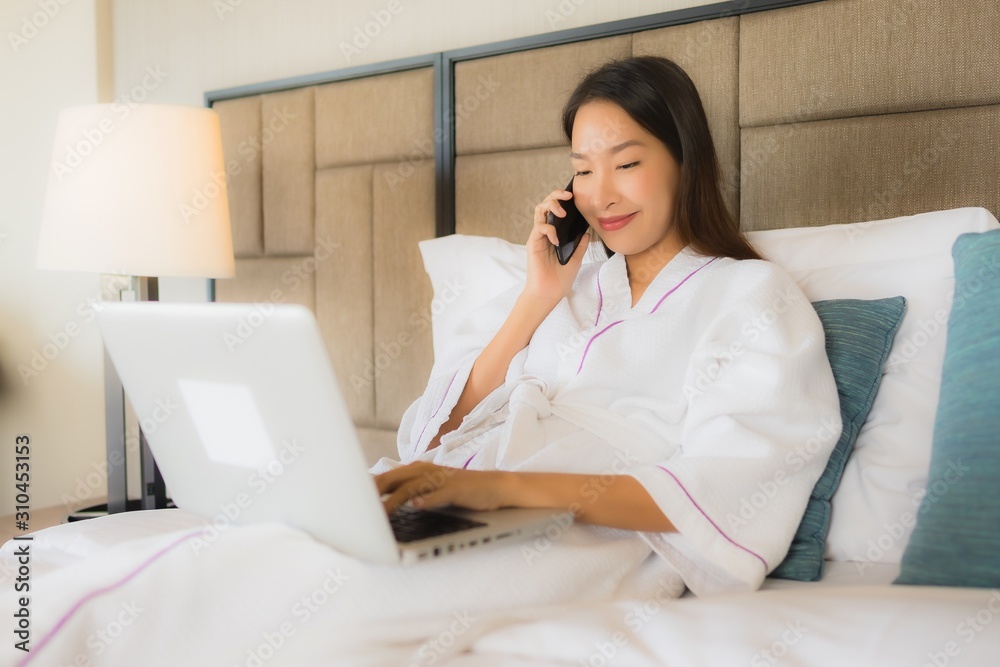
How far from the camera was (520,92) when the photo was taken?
2.11 m

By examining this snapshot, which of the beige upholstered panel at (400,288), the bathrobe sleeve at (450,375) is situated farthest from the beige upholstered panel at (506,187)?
the bathrobe sleeve at (450,375)

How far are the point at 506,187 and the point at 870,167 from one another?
32.7 inches

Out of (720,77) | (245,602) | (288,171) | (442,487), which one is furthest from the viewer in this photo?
(288,171)

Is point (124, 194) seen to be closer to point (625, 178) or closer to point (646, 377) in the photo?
point (625, 178)

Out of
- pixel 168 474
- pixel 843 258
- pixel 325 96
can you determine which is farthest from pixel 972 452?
pixel 325 96

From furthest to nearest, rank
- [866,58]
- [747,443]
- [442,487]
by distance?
1. [866,58]
2. [747,443]
3. [442,487]

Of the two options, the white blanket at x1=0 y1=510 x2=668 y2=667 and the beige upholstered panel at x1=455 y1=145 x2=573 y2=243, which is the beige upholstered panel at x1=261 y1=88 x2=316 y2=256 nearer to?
the beige upholstered panel at x1=455 y1=145 x2=573 y2=243

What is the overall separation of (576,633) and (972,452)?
0.56 m

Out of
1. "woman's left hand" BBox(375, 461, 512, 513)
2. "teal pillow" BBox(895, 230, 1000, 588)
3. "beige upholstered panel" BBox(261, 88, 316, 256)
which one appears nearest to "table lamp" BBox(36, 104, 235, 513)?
"beige upholstered panel" BBox(261, 88, 316, 256)

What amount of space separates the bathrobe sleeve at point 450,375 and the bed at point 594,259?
0.12 metres

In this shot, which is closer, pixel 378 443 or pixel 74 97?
pixel 378 443

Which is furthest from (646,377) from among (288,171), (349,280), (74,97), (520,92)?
(74,97)

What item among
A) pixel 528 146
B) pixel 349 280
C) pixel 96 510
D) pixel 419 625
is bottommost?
pixel 96 510

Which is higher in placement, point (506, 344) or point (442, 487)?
point (506, 344)
